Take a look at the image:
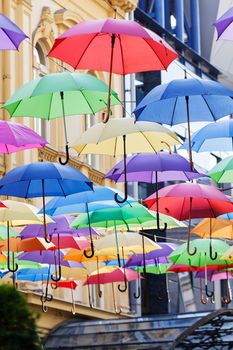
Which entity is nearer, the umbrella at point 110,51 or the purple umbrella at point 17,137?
the umbrella at point 110,51

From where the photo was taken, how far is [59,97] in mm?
20266

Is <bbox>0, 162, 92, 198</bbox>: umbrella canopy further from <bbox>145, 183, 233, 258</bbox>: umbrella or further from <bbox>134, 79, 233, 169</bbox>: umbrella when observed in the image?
<bbox>145, 183, 233, 258</bbox>: umbrella

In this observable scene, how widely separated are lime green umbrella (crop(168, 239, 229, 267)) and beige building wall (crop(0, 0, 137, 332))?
4.35 meters

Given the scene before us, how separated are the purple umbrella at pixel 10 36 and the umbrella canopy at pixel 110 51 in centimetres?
104

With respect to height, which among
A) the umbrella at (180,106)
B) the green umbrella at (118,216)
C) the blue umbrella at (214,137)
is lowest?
the green umbrella at (118,216)

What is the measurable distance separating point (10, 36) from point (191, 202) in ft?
23.2

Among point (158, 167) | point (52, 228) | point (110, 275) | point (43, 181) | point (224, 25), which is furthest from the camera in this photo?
point (110, 275)

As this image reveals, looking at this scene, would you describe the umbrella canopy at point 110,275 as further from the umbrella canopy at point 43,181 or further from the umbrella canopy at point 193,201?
the umbrella canopy at point 43,181

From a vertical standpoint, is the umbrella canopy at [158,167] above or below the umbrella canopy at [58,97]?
below

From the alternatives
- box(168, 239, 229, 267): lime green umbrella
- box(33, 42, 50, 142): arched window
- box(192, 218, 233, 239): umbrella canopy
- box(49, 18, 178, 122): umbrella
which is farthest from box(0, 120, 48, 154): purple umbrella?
box(33, 42, 50, 142): arched window

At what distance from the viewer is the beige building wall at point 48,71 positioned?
30.5 meters

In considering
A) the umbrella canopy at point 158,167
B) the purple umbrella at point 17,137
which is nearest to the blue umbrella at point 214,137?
the umbrella canopy at point 158,167

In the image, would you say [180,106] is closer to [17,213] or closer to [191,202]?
[191,202]

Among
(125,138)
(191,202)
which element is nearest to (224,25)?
(125,138)
